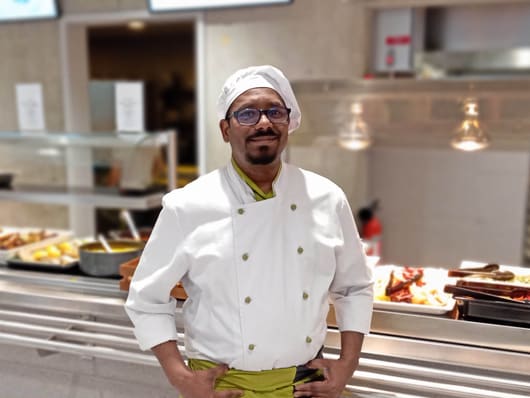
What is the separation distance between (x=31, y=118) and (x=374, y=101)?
2.20 metres

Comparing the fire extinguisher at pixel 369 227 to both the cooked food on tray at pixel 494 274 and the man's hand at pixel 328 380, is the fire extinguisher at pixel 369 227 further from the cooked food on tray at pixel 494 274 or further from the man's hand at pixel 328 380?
the man's hand at pixel 328 380

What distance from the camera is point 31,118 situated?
12.0 ft

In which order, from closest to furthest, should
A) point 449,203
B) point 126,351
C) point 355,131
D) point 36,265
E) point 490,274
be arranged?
1. point 490,274
2. point 126,351
3. point 36,265
4. point 355,131
5. point 449,203

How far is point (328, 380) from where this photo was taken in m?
1.59

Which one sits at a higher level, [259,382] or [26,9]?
[26,9]

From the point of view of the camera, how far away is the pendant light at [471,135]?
2518 millimetres

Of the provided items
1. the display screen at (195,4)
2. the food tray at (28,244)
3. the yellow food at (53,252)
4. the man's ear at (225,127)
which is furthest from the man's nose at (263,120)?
the display screen at (195,4)

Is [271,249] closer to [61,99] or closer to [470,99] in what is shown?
[470,99]

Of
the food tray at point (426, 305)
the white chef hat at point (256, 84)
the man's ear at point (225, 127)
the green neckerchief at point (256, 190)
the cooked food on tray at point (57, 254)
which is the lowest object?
the cooked food on tray at point (57, 254)

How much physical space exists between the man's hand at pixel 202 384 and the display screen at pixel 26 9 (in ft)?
11.5

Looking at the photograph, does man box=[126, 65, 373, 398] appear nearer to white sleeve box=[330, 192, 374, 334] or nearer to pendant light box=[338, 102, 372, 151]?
white sleeve box=[330, 192, 374, 334]

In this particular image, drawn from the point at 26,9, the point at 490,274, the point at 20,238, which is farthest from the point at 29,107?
the point at 490,274

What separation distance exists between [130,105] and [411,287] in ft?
6.08

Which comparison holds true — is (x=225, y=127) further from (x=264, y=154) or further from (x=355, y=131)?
(x=355, y=131)
